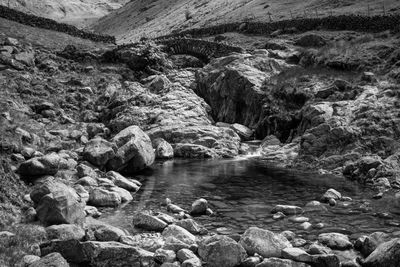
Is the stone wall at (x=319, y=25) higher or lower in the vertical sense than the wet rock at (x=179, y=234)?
higher

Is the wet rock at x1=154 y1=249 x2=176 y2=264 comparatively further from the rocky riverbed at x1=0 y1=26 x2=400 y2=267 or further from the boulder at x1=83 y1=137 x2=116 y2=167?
the boulder at x1=83 y1=137 x2=116 y2=167

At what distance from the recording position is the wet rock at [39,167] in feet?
79.0

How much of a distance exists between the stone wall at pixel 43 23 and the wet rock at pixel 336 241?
59309mm

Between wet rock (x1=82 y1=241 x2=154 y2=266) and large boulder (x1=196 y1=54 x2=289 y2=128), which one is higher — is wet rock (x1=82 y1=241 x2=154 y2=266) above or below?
below

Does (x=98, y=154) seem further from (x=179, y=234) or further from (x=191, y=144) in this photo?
(x=179, y=234)

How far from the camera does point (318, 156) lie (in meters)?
35.2

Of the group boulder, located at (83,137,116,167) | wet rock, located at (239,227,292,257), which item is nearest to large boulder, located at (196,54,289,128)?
boulder, located at (83,137,116,167)

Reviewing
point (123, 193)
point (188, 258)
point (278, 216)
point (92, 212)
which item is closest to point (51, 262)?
point (188, 258)

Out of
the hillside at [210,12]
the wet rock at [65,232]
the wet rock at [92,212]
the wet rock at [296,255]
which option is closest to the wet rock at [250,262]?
the wet rock at [296,255]

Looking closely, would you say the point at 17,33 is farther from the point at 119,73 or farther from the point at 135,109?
the point at 135,109

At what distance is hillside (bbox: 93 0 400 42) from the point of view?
68.6 m

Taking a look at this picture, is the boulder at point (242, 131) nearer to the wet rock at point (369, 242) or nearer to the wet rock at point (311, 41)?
the wet rock at point (311, 41)

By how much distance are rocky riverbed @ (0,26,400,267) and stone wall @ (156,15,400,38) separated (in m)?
5.34

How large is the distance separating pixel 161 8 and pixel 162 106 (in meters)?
94.8
